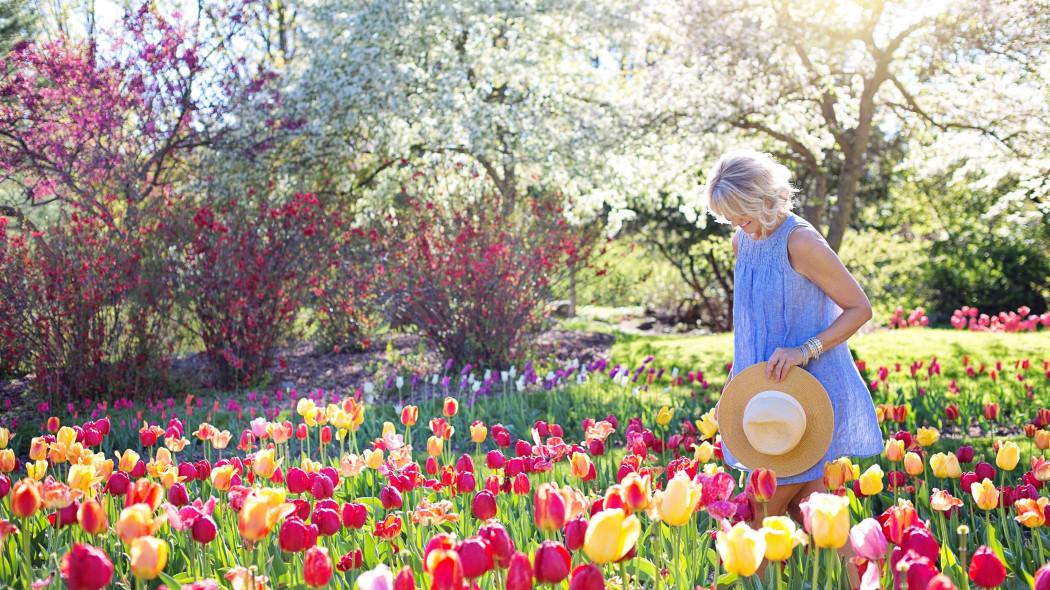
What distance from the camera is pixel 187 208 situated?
6.62 m

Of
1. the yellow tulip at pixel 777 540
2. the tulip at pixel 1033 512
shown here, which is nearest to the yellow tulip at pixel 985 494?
the tulip at pixel 1033 512

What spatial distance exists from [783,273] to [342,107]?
29.1ft

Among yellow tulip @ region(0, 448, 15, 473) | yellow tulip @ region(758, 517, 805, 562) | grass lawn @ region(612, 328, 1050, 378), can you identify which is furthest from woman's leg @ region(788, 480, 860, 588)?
grass lawn @ region(612, 328, 1050, 378)

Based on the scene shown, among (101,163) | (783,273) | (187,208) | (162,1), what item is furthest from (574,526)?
(162,1)

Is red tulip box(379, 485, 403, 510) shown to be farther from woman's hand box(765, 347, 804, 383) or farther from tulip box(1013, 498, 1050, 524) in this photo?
tulip box(1013, 498, 1050, 524)

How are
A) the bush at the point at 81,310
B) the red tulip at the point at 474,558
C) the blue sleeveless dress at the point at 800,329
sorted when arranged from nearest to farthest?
the red tulip at the point at 474,558 → the blue sleeveless dress at the point at 800,329 → the bush at the point at 81,310

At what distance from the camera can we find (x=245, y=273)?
A: 632 cm

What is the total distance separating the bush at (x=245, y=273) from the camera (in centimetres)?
632

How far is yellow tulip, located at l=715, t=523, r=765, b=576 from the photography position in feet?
4.06

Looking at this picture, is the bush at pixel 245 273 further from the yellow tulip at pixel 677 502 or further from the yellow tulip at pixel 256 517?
the yellow tulip at pixel 677 502

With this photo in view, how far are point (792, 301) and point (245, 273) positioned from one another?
500 centimetres

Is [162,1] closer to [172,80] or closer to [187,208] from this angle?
[172,80]

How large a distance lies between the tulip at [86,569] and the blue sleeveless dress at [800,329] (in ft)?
5.51

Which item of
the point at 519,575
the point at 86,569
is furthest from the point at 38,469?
the point at 519,575
